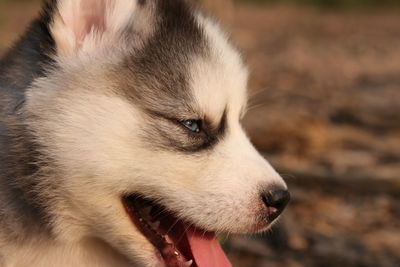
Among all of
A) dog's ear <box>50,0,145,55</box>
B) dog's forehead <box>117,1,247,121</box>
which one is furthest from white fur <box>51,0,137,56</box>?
dog's forehead <box>117,1,247,121</box>

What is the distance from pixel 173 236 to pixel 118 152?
533mm

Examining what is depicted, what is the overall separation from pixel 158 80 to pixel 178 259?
2.79 feet

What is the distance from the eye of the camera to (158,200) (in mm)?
3287

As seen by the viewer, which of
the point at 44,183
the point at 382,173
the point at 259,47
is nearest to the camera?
the point at 44,183

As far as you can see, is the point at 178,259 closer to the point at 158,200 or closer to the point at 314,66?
the point at 158,200

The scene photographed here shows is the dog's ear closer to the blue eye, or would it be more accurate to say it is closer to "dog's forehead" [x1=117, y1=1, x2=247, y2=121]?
"dog's forehead" [x1=117, y1=1, x2=247, y2=121]

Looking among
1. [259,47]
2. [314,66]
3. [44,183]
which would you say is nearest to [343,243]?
[44,183]

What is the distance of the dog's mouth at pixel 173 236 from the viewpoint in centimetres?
333

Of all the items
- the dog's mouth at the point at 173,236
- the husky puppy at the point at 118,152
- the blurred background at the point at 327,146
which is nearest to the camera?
the husky puppy at the point at 118,152

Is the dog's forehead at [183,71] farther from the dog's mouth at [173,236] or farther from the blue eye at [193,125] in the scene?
the dog's mouth at [173,236]

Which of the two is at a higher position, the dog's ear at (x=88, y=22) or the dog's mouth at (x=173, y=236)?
the dog's ear at (x=88, y=22)

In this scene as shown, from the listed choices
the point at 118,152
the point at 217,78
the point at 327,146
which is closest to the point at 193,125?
the point at 217,78

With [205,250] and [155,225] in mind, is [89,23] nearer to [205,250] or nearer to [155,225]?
[155,225]

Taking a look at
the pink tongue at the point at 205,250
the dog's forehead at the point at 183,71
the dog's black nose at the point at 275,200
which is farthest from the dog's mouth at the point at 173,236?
the dog's forehead at the point at 183,71
